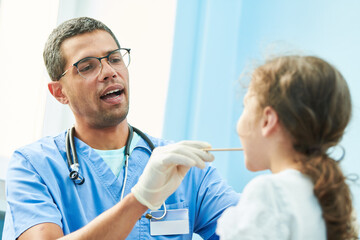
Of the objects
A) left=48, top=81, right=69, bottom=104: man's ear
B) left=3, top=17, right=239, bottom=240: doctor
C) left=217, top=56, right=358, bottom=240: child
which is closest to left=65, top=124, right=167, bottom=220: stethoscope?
left=3, top=17, right=239, bottom=240: doctor

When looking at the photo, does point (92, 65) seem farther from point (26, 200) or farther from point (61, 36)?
point (26, 200)

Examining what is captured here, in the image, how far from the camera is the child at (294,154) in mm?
803

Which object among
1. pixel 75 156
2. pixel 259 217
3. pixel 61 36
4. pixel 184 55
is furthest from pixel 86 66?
pixel 259 217

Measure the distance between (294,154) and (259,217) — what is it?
18 centimetres

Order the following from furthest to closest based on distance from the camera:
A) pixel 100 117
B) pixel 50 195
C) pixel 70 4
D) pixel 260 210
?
pixel 70 4, pixel 100 117, pixel 50 195, pixel 260 210

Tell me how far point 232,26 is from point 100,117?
2.35 feet

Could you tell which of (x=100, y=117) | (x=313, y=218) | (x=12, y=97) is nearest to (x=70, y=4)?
(x=12, y=97)

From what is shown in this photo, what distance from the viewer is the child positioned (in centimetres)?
80

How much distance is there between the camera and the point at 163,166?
1.16 meters

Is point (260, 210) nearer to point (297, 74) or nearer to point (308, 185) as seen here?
point (308, 185)

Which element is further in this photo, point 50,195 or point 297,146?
point 50,195

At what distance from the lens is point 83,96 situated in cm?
158

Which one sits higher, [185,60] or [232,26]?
[232,26]

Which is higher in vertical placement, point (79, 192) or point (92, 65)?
point (92, 65)
